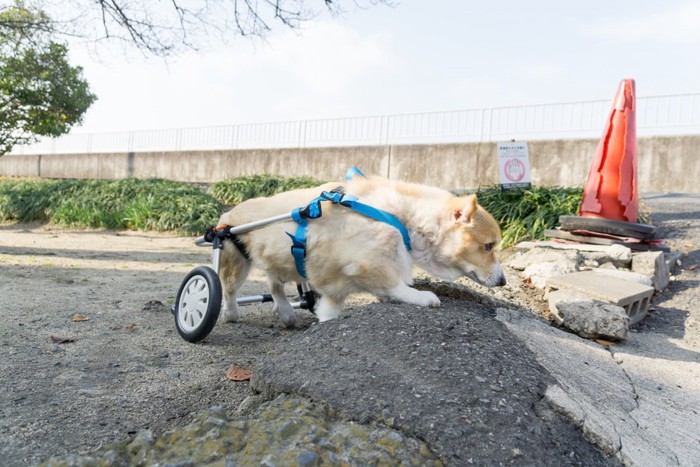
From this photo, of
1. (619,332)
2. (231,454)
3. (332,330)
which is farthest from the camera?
(619,332)

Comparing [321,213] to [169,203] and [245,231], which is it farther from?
[169,203]

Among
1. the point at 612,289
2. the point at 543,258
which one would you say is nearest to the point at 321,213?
the point at 612,289

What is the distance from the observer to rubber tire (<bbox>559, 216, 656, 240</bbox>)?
5605 millimetres

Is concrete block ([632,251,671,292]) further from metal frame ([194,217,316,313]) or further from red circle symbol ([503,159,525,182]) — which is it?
metal frame ([194,217,316,313])

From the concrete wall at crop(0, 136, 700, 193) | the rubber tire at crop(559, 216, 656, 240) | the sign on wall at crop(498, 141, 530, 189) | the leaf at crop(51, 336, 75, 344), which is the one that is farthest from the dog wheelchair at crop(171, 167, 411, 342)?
the concrete wall at crop(0, 136, 700, 193)

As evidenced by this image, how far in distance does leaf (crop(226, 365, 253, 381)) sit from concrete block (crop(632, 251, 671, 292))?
4.16 m

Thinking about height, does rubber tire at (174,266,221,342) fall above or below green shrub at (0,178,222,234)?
below

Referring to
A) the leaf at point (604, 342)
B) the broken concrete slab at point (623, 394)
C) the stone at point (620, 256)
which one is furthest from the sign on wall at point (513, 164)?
the broken concrete slab at point (623, 394)

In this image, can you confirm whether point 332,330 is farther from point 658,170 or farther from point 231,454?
point 658,170

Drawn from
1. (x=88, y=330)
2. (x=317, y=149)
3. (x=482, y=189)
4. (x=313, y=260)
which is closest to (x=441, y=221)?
(x=313, y=260)

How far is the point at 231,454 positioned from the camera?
152cm

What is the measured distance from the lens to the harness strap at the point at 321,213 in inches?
103

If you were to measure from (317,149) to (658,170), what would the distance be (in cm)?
732

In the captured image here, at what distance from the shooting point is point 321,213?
265cm
